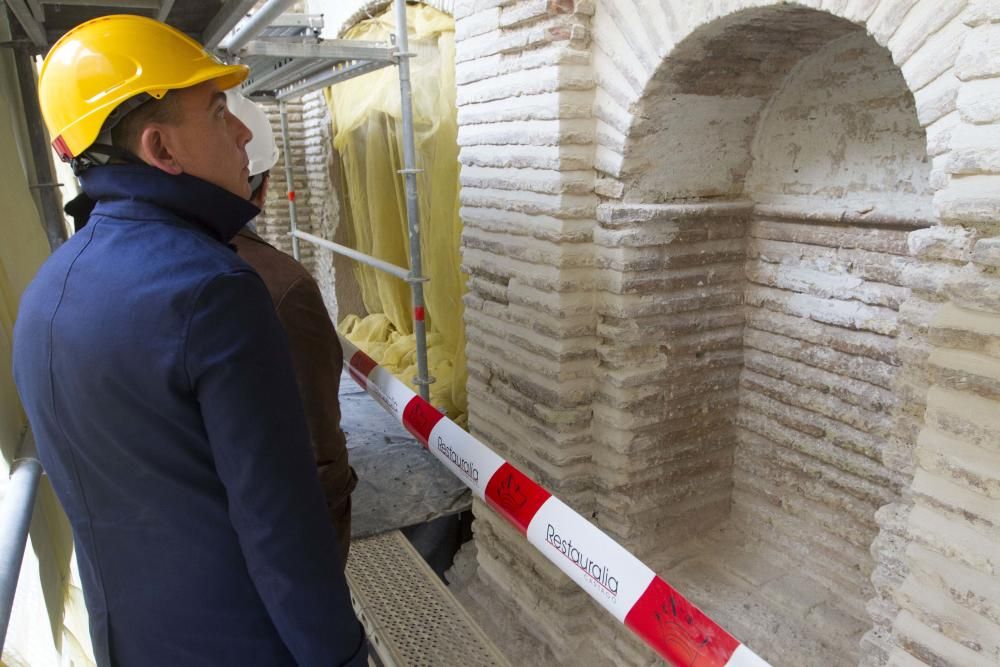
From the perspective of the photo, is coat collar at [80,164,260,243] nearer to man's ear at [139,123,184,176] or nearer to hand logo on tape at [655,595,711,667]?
man's ear at [139,123,184,176]

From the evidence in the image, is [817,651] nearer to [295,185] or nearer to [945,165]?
[945,165]

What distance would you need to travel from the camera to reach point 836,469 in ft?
8.75

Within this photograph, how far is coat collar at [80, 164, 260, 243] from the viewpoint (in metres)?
1.21

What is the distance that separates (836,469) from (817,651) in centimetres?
67

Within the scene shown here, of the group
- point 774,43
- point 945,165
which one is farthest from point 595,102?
point 945,165

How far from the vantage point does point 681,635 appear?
5.44 feet

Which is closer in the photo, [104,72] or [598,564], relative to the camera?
[104,72]

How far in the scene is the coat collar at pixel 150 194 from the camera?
3.97ft

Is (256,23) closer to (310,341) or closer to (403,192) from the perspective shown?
(310,341)

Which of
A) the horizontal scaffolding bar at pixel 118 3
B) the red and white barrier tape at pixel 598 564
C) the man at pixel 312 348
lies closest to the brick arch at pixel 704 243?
the red and white barrier tape at pixel 598 564

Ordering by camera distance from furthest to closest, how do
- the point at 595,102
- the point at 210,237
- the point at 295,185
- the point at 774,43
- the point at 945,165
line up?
the point at 295,185
the point at 595,102
the point at 774,43
the point at 945,165
the point at 210,237

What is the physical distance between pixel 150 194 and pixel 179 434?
42 cm

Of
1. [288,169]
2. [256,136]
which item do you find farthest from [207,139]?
[288,169]

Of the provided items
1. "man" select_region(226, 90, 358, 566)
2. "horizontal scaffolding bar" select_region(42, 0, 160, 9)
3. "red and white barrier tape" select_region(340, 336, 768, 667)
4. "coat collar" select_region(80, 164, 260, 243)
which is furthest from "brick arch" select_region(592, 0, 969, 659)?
"horizontal scaffolding bar" select_region(42, 0, 160, 9)
